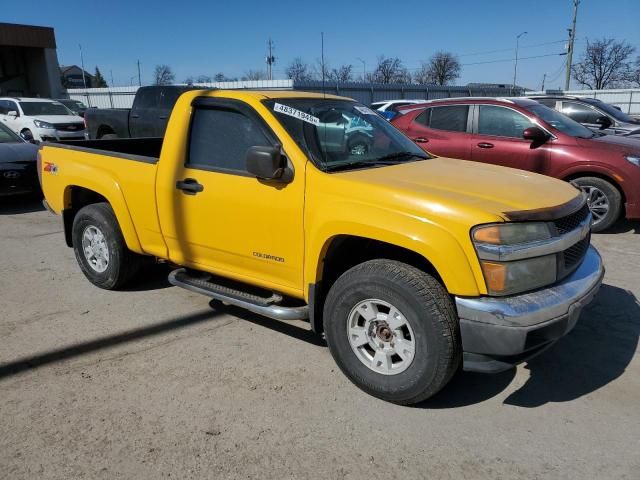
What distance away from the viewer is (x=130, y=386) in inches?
133

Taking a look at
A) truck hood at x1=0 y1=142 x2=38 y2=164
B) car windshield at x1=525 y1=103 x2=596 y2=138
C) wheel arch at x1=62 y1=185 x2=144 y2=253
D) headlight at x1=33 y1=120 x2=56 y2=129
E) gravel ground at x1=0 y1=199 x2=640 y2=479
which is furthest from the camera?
headlight at x1=33 y1=120 x2=56 y2=129

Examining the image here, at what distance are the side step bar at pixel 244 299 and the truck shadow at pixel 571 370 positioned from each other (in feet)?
3.34

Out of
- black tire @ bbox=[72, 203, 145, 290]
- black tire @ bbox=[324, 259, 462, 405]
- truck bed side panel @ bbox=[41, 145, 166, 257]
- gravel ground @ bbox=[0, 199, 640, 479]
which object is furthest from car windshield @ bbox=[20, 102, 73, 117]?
black tire @ bbox=[324, 259, 462, 405]

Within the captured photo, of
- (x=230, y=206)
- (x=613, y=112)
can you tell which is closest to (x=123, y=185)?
(x=230, y=206)

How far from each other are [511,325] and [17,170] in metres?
8.53

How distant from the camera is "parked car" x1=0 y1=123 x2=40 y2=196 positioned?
853cm

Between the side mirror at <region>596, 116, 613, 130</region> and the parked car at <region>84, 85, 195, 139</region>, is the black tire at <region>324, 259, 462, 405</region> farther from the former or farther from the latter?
the parked car at <region>84, 85, 195, 139</region>

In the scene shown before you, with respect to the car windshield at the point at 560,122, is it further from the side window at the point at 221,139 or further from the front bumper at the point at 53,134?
the front bumper at the point at 53,134

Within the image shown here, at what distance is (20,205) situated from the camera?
9.35 m

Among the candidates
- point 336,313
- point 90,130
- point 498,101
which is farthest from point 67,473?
point 90,130

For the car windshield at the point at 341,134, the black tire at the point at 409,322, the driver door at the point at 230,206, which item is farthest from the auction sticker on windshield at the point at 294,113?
the black tire at the point at 409,322

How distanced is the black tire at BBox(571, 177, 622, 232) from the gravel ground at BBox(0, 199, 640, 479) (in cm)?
258

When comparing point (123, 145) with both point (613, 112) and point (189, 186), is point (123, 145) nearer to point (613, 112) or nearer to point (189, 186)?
point (189, 186)

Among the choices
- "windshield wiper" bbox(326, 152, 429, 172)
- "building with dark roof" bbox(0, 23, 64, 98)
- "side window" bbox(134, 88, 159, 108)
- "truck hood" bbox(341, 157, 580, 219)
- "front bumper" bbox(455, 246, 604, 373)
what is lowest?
"front bumper" bbox(455, 246, 604, 373)
